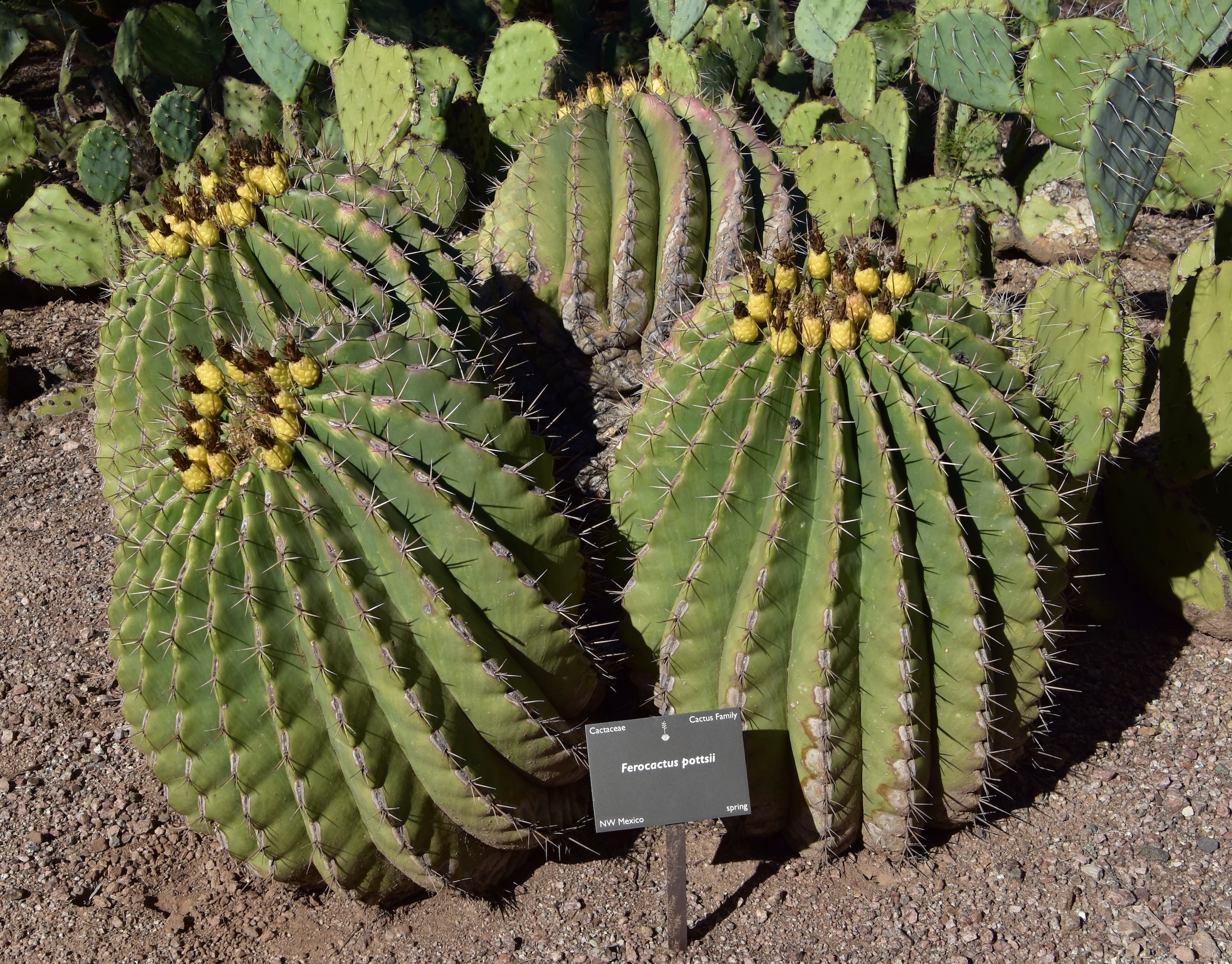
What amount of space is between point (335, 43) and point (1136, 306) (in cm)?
389

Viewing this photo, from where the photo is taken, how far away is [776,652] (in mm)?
2385

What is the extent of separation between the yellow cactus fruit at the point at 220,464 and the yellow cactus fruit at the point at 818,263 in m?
1.43

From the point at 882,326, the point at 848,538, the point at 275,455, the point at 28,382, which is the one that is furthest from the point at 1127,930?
the point at 28,382

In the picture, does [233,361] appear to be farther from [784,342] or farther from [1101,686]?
[1101,686]

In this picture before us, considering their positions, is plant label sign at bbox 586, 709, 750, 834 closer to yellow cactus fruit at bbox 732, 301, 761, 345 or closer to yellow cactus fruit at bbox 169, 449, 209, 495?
yellow cactus fruit at bbox 732, 301, 761, 345

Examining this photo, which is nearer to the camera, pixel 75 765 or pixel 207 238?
pixel 207 238

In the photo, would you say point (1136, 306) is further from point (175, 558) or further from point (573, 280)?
point (175, 558)

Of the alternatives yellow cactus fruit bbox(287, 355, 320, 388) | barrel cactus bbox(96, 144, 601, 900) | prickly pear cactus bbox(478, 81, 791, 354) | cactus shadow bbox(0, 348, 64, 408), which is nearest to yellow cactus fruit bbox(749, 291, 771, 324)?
barrel cactus bbox(96, 144, 601, 900)

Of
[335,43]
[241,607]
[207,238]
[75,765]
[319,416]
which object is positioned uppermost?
[335,43]

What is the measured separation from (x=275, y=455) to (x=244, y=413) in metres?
0.18

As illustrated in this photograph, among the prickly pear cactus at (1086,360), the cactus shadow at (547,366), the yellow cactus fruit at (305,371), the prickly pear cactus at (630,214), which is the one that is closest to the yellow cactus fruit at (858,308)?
the prickly pear cactus at (1086,360)

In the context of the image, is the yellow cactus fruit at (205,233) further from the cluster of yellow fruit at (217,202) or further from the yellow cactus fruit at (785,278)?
the yellow cactus fruit at (785,278)

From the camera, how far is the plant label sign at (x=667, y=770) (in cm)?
234

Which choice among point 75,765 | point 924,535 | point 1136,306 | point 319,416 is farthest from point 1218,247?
point 75,765
